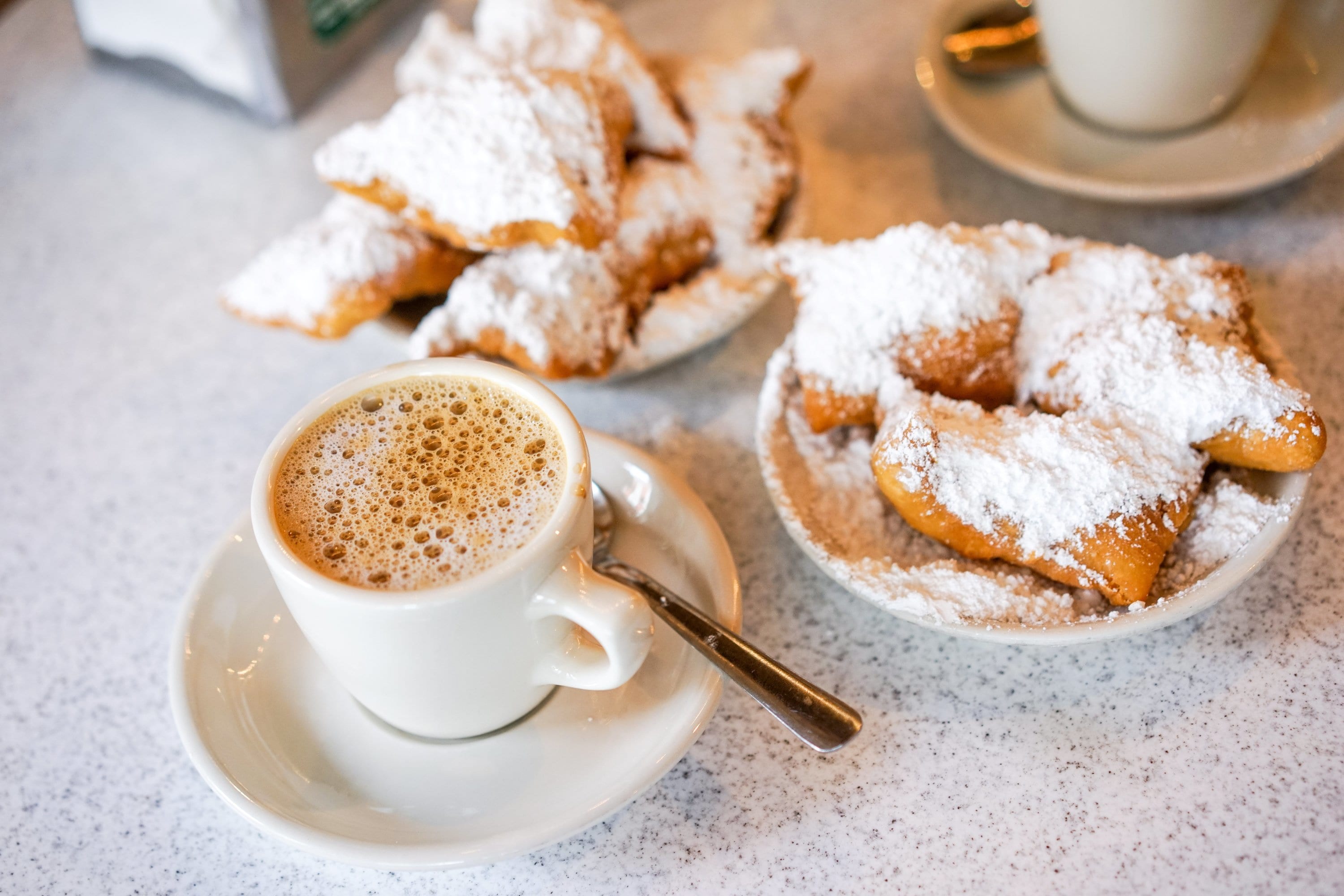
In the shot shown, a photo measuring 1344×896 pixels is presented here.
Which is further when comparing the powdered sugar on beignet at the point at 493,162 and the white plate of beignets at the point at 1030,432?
the powdered sugar on beignet at the point at 493,162

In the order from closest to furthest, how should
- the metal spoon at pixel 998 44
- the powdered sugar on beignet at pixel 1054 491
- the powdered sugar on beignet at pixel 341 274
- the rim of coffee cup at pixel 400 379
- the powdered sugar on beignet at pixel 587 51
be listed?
the rim of coffee cup at pixel 400 379
the powdered sugar on beignet at pixel 1054 491
the powdered sugar on beignet at pixel 341 274
the powdered sugar on beignet at pixel 587 51
the metal spoon at pixel 998 44

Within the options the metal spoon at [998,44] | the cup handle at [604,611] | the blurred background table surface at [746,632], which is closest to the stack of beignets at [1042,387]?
the blurred background table surface at [746,632]

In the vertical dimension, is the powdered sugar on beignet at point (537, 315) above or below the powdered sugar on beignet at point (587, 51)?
below

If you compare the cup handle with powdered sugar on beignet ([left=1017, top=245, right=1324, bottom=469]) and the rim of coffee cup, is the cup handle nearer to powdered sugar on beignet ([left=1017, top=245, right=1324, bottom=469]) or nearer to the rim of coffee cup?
the rim of coffee cup

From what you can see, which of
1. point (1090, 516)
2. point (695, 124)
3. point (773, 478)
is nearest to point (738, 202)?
point (695, 124)

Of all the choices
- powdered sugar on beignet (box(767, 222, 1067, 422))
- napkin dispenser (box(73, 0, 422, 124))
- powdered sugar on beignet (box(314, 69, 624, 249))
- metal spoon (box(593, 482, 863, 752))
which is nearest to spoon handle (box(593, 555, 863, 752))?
Answer: metal spoon (box(593, 482, 863, 752))

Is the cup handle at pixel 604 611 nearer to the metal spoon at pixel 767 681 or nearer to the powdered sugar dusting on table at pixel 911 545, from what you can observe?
the metal spoon at pixel 767 681
